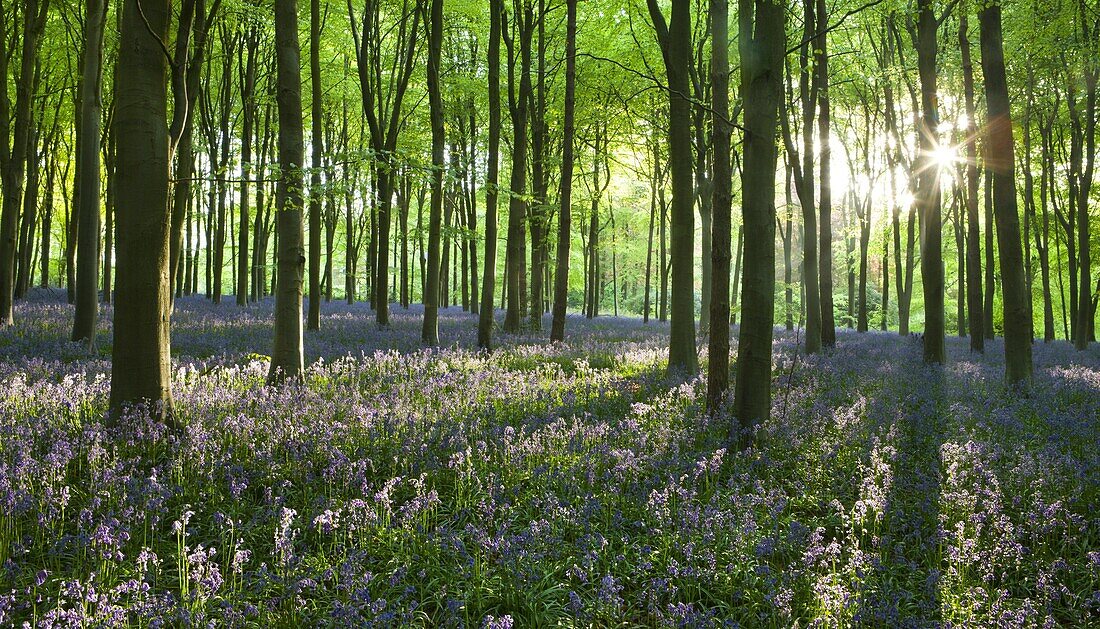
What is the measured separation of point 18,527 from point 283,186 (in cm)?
505

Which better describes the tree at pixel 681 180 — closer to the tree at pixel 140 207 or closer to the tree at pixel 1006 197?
the tree at pixel 1006 197

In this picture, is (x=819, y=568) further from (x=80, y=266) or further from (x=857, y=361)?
(x=80, y=266)

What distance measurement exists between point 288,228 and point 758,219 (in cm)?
582

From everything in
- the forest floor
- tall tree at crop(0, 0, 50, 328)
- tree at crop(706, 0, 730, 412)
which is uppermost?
tall tree at crop(0, 0, 50, 328)

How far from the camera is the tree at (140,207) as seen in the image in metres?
5.12

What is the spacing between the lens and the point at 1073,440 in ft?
20.6

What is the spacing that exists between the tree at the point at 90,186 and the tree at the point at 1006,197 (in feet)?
46.8

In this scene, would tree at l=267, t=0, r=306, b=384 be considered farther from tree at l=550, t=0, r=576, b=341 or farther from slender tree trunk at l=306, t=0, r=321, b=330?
tree at l=550, t=0, r=576, b=341

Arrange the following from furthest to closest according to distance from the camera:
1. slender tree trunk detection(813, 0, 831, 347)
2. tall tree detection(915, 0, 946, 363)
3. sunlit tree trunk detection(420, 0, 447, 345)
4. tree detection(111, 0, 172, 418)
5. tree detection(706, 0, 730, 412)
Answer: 1. slender tree trunk detection(813, 0, 831, 347)
2. sunlit tree trunk detection(420, 0, 447, 345)
3. tall tree detection(915, 0, 946, 363)
4. tree detection(706, 0, 730, 412)
5. tree detection(111, 0, 172, 418)

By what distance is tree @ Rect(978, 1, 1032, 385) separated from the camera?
376 inches

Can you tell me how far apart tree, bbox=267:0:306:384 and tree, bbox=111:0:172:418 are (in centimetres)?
251

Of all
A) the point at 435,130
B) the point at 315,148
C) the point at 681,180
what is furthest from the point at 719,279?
the point at 315,148

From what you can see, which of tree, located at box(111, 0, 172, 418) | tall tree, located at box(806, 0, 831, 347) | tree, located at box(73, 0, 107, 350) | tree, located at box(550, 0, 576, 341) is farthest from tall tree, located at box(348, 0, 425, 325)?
tall tree, located at box(806, 0, 831, 347)

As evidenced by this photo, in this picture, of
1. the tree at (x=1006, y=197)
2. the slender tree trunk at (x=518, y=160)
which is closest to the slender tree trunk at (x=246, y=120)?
the slender tree trunk at (x=518, y=160)
